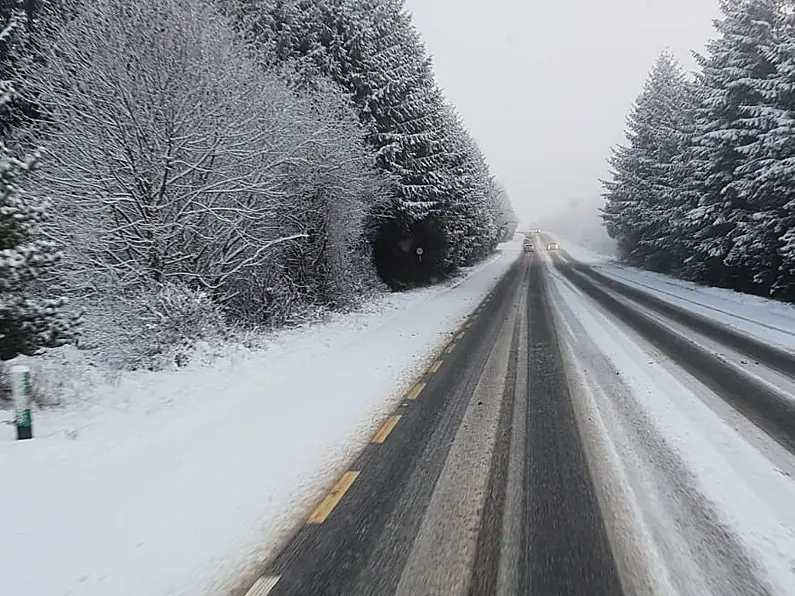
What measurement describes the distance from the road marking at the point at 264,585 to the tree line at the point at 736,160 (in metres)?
18.9

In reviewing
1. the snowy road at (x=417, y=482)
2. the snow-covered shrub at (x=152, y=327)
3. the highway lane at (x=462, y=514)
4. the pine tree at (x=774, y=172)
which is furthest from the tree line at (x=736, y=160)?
the snow-covered shrub at (x=152, y=327)

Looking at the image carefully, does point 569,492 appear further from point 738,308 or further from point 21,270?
point 738,308

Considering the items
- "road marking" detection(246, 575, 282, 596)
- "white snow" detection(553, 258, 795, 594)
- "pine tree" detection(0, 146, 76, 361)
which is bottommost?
"road marking" detection(246, 575, 282, 596)

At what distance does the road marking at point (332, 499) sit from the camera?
4.48m

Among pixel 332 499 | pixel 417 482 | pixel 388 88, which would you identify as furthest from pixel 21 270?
pixel 388 88

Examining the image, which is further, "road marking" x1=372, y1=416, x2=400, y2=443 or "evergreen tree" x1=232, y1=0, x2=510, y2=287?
"evergreen tree" x1=232, y1=0, x2=510, y2=287

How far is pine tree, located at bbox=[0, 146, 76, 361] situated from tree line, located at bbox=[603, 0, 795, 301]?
62.5 feet

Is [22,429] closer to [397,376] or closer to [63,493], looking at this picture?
[63,493]

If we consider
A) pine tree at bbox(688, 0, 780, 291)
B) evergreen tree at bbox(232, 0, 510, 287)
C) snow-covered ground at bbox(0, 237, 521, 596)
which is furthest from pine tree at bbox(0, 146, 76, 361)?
pine tree at bbox(688, 0, 780, 291)

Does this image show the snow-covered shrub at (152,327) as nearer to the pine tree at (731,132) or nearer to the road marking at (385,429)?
the road marking at (385,429)

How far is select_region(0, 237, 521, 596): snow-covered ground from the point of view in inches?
151

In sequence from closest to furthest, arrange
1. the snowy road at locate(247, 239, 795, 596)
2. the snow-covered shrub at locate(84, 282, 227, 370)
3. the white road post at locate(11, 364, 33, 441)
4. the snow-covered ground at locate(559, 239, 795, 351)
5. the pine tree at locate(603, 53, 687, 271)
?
the snowy road at locate(247, 239, 795, 596) → the white road post at locate(11, 364, 33, 441) → the snow-covered shrub at locate(84, 282, 227, 370) → the snow-covered ground at locate(559, 239, 795, 351) → the pine tree at locate(603, 53, 687, 271)

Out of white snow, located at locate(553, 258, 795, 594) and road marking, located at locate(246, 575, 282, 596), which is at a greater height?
white snow, located at locate(553, 258, 795, 594)

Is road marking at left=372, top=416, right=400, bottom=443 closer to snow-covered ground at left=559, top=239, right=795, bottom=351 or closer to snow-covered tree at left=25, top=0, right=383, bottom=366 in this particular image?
snow-covered tree at left=25, top=0, right=383, bottom=366
